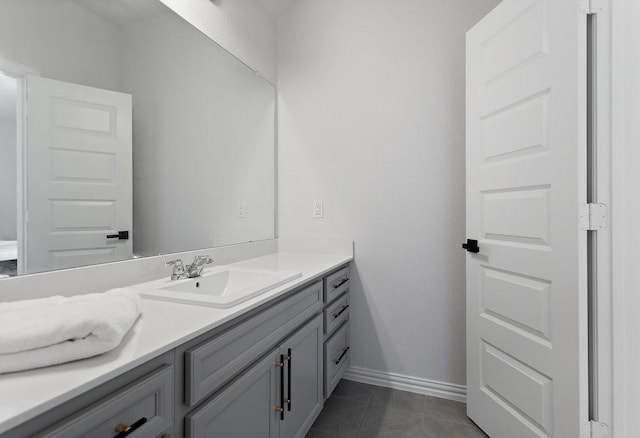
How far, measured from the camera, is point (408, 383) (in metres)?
2.03

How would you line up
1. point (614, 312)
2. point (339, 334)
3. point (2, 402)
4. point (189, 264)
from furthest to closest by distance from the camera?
1. point (339, 334)
2. point (189, 264)
3. point (614, 312)
4. point (2, 402)

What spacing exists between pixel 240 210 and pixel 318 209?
0.53 metres

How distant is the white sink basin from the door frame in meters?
0.35

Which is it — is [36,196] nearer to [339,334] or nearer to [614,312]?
[339,334]

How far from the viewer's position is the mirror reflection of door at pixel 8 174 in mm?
924

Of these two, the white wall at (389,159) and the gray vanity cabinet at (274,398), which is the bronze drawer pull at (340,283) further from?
the gray vanity cabinet at (274,398)

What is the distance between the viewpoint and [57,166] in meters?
1.03

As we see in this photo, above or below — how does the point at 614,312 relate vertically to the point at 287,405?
above

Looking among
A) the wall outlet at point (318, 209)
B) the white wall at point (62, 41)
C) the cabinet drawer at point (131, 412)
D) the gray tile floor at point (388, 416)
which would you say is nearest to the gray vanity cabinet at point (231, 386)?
the cabinet drawer at point (131, 412)

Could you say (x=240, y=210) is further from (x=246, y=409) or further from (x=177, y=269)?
(x=246, y=409)

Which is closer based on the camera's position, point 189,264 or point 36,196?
point 36,196

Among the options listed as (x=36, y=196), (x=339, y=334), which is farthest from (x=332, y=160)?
(x=36, y=196)

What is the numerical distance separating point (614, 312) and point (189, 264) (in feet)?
5.53

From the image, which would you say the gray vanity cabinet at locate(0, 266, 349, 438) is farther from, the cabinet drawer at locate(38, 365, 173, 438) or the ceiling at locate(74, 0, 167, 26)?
the ceiling at locate(74, 0, 167, 26)
